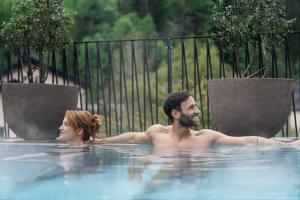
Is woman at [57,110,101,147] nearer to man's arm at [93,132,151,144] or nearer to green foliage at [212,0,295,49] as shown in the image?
man's arm at [93,132,151,144]

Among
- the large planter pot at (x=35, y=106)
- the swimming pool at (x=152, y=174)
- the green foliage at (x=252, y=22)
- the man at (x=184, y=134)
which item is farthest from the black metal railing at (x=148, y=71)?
the swimming pool at (x=152, y=174)

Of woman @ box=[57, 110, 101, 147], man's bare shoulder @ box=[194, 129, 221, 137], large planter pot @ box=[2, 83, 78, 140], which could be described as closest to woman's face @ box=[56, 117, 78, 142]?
woman @ box=[57, 110, 101, 147]

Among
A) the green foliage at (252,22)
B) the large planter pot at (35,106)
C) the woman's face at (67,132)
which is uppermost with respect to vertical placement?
the green foliage at (252,22)

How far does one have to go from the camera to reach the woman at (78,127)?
6000mm

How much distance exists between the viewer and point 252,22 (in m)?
6.98

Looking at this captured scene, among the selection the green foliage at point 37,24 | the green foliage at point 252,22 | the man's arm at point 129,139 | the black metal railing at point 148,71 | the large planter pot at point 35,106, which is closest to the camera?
the man's arm at point 129,139

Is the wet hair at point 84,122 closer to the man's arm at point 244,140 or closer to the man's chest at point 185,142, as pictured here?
the man's chest at point 185,142

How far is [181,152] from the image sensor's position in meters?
5.30

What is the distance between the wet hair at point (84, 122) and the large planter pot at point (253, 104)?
1.33 m

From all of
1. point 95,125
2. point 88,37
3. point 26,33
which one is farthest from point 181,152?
point 88,37

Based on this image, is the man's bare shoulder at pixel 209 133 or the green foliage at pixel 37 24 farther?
the green foliage at pixel 37 24

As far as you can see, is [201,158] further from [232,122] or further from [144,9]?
[144,9]

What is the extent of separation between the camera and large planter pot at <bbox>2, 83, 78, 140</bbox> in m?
6.62

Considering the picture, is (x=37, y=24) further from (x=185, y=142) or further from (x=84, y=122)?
(x=185, y=142)
